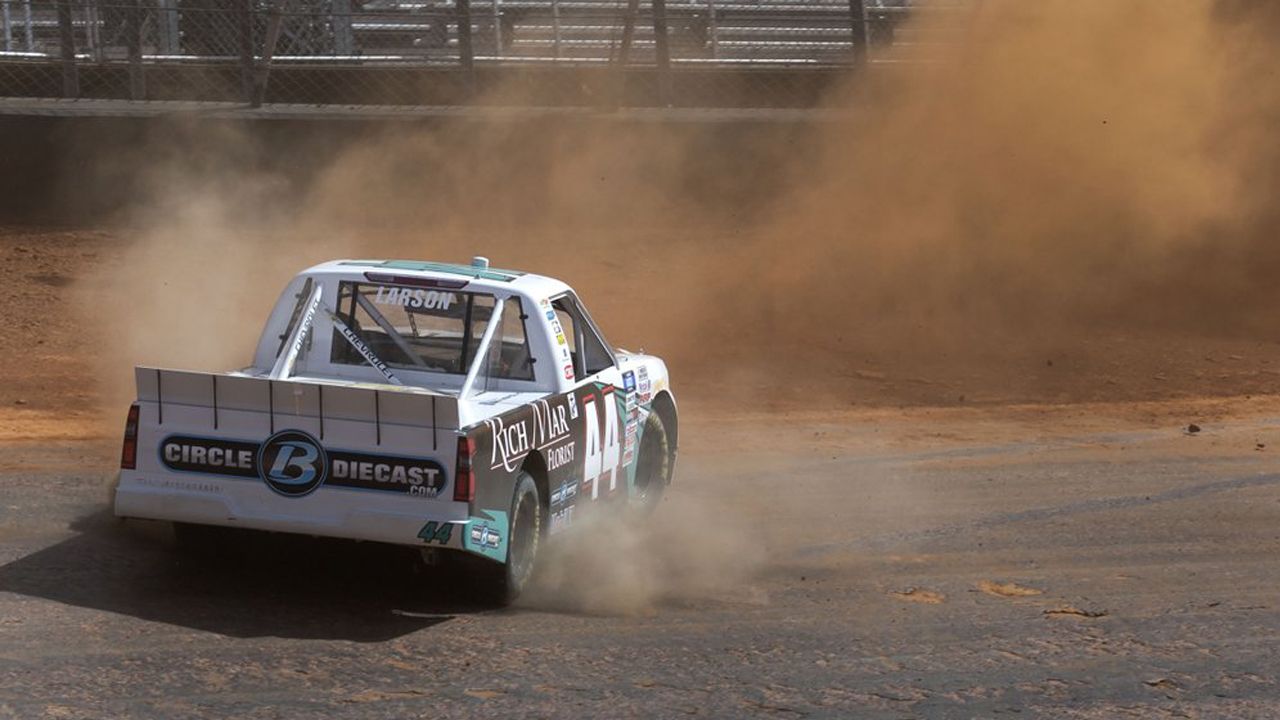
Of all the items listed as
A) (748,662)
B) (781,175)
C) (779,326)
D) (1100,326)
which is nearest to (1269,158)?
(1100,326)

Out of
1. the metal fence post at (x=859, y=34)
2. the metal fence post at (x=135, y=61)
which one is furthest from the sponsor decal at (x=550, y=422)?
the metal fence post at (x=859, y=34)

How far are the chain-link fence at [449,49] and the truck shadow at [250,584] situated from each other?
10.8 metres

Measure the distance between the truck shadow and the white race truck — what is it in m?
0.24

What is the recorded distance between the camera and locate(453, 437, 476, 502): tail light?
7.11m

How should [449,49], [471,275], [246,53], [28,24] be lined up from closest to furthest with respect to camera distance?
[471,275] < [28,24] < [246,53] < [449,49]

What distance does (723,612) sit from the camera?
7797 millimetres

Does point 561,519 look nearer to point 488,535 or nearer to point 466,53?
point 488,535

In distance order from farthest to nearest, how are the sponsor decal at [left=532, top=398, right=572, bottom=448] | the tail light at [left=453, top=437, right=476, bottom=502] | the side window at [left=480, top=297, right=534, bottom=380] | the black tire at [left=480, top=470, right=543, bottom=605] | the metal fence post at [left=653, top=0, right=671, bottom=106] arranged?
the metal fence post at [left=653, top=0, right=671, bottom=106] → the side window at [left=480, top=297, right=534, bottom=380] → the sponsor decal at [left=532, top=398, right=572, bottom=448] → the black tire at [left=480, top=470, right=543, bottom=605] → the tail light at [left=453, top=437, right=476, bottom=502]

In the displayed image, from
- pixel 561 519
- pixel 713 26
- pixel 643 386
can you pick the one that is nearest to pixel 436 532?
pixel 561 519

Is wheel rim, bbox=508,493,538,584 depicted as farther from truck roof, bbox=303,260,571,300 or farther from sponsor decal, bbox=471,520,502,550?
truck roof, bbox=303,260,571,300

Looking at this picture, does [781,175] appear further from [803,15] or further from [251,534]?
[251,534]

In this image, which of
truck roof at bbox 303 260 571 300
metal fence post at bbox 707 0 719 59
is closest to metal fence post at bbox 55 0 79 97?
metal fence post at bbox 707 0 719 59

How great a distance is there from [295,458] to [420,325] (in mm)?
1607

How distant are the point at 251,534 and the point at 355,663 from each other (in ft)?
6.07
